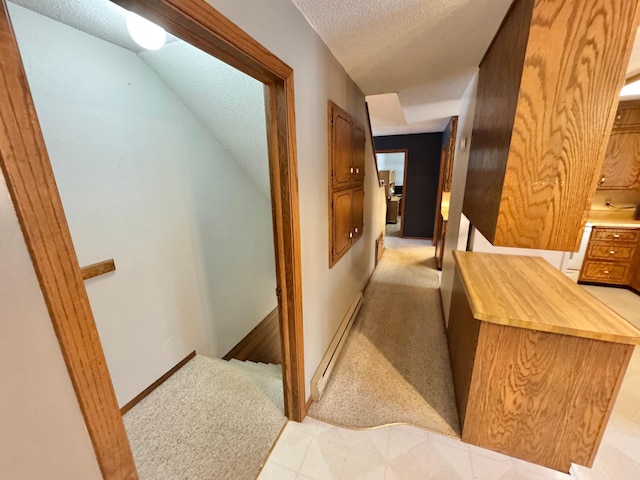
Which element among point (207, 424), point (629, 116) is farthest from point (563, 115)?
point (629, 116)

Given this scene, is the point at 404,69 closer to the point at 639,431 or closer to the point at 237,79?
the point at 237,79

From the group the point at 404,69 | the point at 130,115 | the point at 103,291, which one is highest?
the point at 404,69

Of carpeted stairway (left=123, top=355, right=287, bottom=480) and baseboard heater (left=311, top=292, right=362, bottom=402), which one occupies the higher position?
baseboard heater (left=311, top=292, right=362, bottom=402)

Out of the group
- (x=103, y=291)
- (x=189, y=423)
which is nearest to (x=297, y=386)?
(x=189, y=423)

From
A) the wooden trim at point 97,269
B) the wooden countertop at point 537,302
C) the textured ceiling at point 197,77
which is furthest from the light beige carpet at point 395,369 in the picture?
the textured ceiling at point 197,77

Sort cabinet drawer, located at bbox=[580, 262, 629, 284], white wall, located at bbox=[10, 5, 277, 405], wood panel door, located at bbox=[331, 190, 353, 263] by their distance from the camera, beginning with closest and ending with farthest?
white wall, located at bbox=[10, 5, 277, 405], wood panel door, located at bbox=[331, 190, 353, 263], cabinet drawer, located at bbox=[580, 262, 629, 284]

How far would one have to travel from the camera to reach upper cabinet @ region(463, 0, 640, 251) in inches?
36.7

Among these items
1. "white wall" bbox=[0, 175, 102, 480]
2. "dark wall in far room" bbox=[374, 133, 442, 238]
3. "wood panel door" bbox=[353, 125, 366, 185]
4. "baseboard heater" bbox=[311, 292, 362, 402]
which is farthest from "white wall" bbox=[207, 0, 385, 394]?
"dark wall in far room" bbox=[374, 133, 442, 238]

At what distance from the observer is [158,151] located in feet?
5.78

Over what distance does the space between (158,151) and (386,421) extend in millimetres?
2281

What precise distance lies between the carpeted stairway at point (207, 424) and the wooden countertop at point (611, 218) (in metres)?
4.10

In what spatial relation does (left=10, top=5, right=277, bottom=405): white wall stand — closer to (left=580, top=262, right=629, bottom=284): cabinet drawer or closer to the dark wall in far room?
the dark wall in far room

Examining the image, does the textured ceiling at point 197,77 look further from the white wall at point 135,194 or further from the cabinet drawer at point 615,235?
the cabinet drawer at point 615,235

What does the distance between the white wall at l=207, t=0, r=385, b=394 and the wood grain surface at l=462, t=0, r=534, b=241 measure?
0.93m
